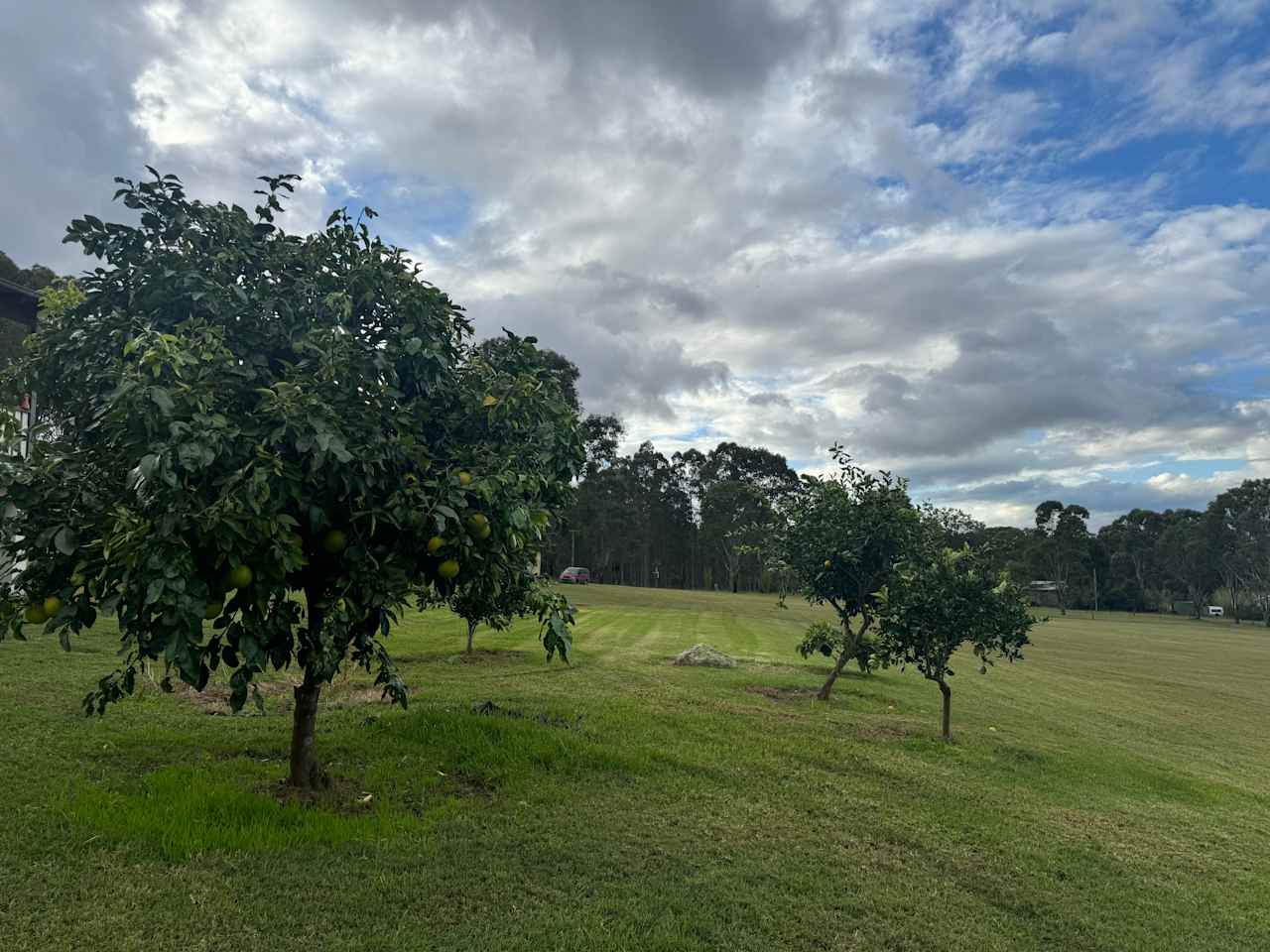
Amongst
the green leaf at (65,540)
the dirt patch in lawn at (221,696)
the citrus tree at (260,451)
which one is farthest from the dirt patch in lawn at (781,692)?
the green leaf at (65,540)

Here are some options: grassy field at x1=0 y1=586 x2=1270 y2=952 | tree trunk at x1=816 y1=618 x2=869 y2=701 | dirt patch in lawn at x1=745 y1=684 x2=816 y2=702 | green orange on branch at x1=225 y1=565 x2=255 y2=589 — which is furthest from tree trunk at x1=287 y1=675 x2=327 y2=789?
tree trunk at x1=816 y1=618 x2=869 y2=701

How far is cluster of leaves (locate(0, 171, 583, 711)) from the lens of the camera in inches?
163

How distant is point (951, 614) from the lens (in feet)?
36.3

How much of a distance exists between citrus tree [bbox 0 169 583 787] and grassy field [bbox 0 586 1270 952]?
3.75 ft

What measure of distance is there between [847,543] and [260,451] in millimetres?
11429

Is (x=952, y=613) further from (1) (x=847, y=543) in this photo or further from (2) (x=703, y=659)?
(2) (x=703, y=659)

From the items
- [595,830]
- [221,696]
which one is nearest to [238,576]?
[595,830]

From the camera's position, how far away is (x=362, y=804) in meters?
6.42

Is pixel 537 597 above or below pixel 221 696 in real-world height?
above

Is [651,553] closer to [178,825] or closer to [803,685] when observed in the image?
[803,685]

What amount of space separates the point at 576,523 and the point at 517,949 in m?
66.2

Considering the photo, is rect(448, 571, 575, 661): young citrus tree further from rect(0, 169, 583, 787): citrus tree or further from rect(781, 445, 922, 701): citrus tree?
rect(781, 445, 922, 701): citrus tree

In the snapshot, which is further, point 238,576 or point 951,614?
point 951,614

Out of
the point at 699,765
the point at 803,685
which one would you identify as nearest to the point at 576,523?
the point at 803,685
